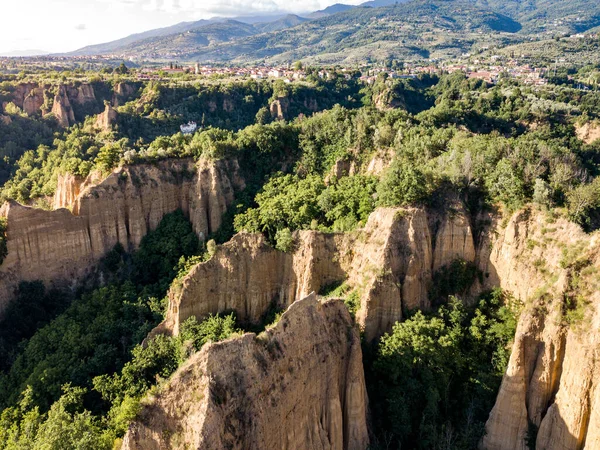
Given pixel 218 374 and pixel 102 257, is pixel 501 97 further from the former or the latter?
pixel 218 374

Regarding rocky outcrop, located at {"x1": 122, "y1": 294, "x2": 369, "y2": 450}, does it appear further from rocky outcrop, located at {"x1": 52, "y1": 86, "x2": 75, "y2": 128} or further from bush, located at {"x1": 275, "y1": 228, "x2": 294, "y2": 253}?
rocky outcrop, located at {"x1": 52, "y1": 86, "x2": 75, "y2": 128}

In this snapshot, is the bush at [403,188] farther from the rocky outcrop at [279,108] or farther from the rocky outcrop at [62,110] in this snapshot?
the rocky outcrop at [62,110]

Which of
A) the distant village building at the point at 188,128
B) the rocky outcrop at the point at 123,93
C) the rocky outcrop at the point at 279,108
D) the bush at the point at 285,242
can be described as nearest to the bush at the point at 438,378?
the bush at the point at 285,242

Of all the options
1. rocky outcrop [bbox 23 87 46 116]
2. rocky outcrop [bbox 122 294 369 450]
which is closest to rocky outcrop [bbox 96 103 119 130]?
rocky outcrop [bbox 23 87 46 116]

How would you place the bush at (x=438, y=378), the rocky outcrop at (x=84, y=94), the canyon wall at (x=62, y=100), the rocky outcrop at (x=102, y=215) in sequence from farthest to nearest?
the rocky outcrop at (x=84, y=94), the canyon wall at (x=62, y=100), the rocky outcrop at (x=102, y=215), the bush at (x=438, y=378)

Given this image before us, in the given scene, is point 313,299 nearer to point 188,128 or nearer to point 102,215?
point 102,215

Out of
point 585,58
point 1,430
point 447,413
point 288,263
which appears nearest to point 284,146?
point 288,263
